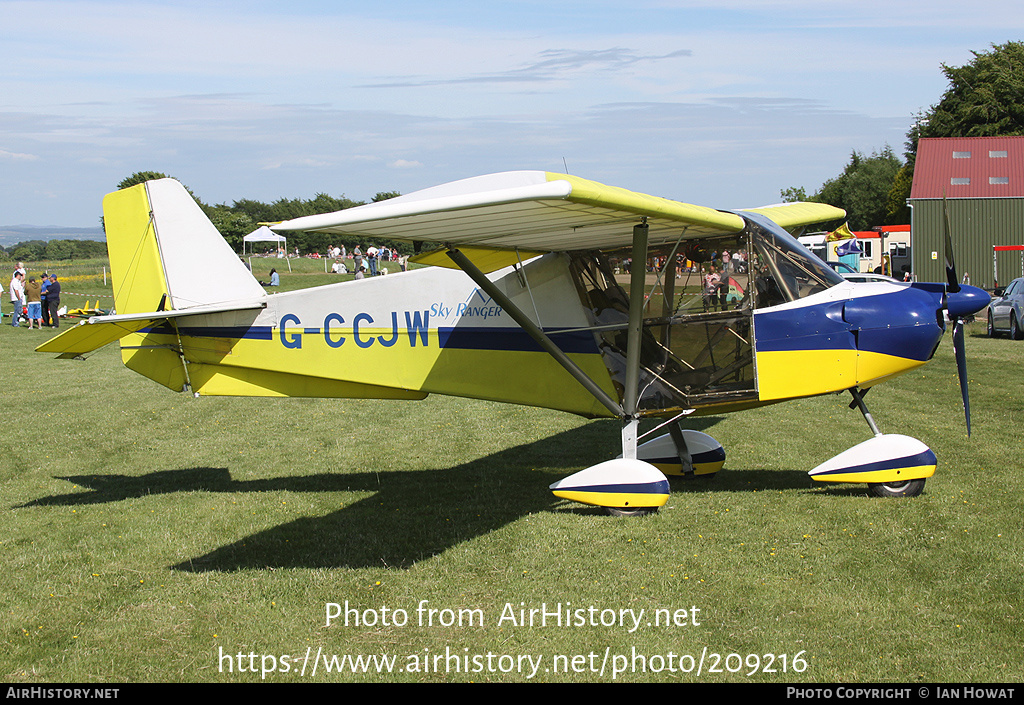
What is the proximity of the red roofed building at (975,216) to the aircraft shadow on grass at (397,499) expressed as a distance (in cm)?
3692

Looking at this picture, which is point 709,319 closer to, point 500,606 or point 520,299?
point 520,299

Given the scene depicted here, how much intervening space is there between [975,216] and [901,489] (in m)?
41.0

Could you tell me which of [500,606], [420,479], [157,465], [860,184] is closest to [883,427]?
[420,479]

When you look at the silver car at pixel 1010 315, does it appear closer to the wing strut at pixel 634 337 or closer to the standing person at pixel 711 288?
the standing person at pixel 711 288

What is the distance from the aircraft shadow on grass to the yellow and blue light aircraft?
0.75 m

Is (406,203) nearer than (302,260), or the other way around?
(406,203)

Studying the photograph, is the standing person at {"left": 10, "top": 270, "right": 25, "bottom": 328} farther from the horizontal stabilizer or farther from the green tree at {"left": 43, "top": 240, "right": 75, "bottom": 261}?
the green tree at {"left": 43, "top": 240, "right": 75, "bottom": 261}

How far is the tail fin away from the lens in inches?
314

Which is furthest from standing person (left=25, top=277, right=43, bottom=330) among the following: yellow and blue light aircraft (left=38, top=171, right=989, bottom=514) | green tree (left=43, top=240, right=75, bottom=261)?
green tree (left=43, top=240, right=75, bottom=261)

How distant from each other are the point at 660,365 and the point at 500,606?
9.34ft

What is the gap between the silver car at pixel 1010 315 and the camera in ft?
63.3

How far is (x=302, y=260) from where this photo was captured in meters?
57.0

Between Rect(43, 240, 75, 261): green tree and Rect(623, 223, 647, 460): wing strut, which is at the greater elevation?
Rect(43, 240, 75, 261): green tree

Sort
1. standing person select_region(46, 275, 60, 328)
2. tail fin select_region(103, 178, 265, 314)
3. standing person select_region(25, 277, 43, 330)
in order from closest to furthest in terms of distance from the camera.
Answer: tail fin select_region(103, 178, 265, 314), standing person select_region(25, 277, 43, 330), standing person select_region(46, 275, 60, 328)
